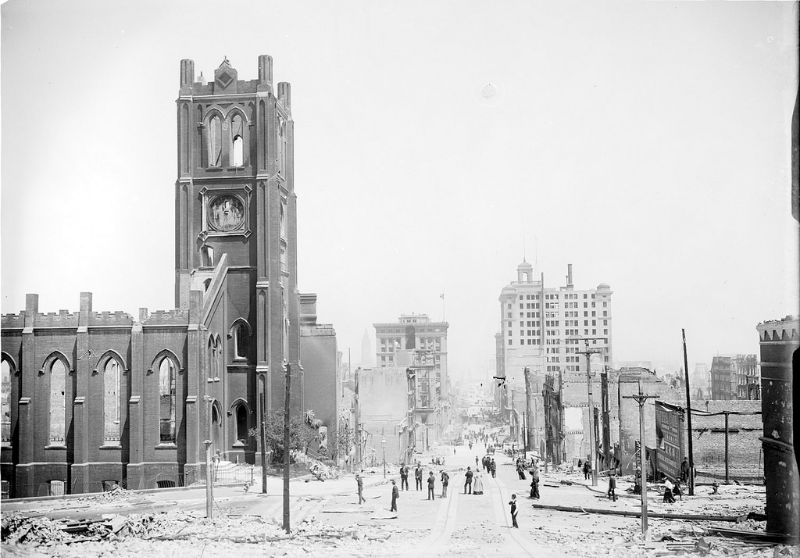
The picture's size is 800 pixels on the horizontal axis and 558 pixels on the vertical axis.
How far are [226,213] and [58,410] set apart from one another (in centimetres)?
1308

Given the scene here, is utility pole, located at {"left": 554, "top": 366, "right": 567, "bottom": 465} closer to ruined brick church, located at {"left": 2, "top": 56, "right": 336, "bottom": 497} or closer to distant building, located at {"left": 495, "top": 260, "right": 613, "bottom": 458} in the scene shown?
distant building, located at {"left": 495, "top": 260, "right": 613, "bottom": 458}

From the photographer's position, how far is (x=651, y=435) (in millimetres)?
36250

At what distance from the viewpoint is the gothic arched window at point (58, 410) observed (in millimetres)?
25453

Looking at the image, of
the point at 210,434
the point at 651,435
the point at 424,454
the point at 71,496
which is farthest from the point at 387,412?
the point at 71,496

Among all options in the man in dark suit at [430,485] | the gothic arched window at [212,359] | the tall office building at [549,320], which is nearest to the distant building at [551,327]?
the tall office building at [549,320]

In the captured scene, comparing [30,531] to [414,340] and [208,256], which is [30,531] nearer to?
[208,256]

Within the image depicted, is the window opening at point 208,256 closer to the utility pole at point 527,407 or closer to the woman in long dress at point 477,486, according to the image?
the woman in long dress at point 477,486

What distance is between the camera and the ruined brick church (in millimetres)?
23859

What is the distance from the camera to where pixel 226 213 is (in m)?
29.2

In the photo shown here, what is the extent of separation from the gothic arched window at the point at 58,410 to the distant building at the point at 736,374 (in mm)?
21357

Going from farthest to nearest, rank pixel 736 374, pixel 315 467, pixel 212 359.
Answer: pixel 736 374 < pixel 212 359 < pixel 315 467

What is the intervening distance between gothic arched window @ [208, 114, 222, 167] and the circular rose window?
54.7 inches

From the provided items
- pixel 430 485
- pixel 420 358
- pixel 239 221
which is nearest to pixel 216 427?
pixel 239 221

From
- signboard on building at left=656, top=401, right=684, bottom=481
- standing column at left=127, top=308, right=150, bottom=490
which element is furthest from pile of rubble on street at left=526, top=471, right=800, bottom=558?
standing column at left=127, top=308, right=150, bottom=490
